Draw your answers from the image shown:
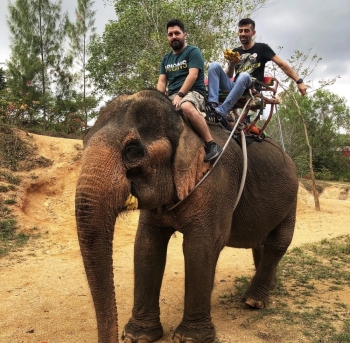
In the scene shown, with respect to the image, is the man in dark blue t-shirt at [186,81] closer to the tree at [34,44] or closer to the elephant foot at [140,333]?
the elephant foot at [140,333]

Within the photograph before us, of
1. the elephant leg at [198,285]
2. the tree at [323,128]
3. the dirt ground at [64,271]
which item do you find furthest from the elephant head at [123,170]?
the tree at [323,128]

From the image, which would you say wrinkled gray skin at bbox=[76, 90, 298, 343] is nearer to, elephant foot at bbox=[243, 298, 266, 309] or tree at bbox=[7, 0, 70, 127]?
elephant foot at bbox=[243, 298, 266, 309]

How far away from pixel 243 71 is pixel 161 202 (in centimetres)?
234

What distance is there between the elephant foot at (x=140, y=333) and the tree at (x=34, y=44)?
1547cm

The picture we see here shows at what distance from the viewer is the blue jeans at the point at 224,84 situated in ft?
13.6

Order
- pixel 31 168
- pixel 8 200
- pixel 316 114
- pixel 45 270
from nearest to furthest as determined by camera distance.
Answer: pixel 45 270
pixel 8 200
pixel 31 168
pixel 316 114

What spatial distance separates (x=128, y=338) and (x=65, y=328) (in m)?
0.71

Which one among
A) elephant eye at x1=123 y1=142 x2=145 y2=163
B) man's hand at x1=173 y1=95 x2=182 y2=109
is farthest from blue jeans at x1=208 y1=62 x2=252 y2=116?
elephant eye at x1=123 y1=142 x2=145 y2=163

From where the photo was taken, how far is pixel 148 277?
3.88 metres

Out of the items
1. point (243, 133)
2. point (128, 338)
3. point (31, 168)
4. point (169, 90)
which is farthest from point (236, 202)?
point (31, 168)

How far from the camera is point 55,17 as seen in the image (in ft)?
64.3

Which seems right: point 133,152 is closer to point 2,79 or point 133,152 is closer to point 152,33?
point 152,33

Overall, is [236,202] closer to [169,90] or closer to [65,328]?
[169,90]

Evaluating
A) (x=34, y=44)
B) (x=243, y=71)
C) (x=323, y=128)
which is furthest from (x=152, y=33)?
(x=323, y=128)
